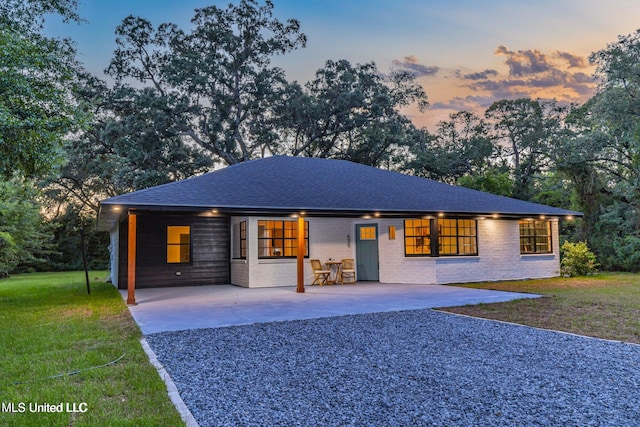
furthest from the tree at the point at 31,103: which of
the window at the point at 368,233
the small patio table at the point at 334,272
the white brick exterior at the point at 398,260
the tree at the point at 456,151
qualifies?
the tree at the point at 456,151

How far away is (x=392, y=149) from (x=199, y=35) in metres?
12.9

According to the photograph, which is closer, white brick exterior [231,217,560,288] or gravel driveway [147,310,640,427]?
gravel driveway [147,310,640,427]

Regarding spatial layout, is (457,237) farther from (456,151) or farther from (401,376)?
(456,151)

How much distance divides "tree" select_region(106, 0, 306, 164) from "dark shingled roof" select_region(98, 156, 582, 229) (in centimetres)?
932

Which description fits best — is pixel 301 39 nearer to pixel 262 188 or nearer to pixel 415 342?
pixel 262 188

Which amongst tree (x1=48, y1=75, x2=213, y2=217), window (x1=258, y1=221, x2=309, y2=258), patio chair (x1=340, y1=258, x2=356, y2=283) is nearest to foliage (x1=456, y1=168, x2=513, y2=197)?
patio chair (x1=340, y1=258, x2=356, y2=283)

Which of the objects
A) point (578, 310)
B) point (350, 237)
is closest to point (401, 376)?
point (578, 310)

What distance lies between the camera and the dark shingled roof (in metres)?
9.12

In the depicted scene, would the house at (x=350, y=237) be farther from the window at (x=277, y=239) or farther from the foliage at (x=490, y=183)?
the foliage at (x=490, y=183)

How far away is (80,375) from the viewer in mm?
3951

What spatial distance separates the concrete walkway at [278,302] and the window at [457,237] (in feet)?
5.09

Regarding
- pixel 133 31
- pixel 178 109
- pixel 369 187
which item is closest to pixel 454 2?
pixel 369 187

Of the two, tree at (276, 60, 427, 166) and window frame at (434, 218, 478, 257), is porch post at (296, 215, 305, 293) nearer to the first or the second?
window frame at (434, 218, 478, 257)

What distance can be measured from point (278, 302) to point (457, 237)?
6507 millimetres
